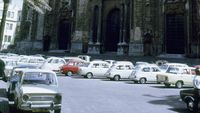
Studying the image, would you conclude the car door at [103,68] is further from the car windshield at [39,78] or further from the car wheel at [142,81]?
the car windshield at [39,78]

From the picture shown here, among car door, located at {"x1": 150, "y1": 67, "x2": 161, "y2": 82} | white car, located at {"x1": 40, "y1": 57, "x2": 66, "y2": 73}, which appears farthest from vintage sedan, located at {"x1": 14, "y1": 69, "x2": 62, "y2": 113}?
white car, located at {"x1": 40, "y1": 57, "x2": 66, "y2": 73}

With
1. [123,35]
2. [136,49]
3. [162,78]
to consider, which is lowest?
[162,78]

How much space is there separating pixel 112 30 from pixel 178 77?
16.4m

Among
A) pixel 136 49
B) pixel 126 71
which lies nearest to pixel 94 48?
pixel 136 49

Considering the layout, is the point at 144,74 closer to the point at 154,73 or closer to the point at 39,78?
the point at 154,73

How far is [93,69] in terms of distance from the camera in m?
24.2

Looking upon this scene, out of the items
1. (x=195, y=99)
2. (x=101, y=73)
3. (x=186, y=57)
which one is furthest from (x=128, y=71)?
(x=195, y=99)

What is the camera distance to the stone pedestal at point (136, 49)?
30.4 m

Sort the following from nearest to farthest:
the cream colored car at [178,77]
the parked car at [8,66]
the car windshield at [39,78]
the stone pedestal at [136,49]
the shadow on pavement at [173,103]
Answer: the car windshield at [39,78], the shadow on pavement at [173,103], the cream colored car at [178,77], the parked car at [8,66], the stone pedestal at [136,49]

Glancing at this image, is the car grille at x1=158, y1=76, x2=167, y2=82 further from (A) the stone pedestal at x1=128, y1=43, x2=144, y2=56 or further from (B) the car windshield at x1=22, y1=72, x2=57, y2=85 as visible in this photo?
(A) the stone pedestal at x1=128, y1=43, x2=144, y2=56

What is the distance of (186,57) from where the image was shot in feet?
92.9

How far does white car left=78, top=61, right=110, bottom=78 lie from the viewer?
949 inches

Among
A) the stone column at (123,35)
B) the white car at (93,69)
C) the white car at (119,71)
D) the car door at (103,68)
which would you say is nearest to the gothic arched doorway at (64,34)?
the stone column at (123,35)

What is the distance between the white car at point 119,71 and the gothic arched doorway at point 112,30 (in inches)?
427
